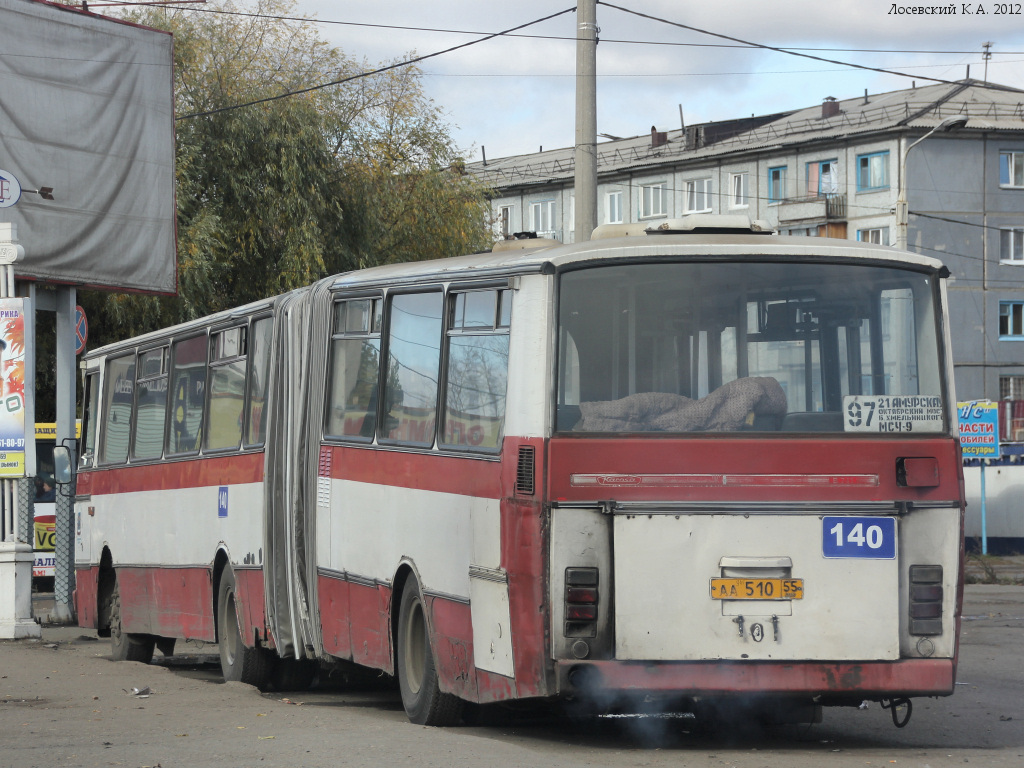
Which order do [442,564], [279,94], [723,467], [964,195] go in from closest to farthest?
[723,467], [442,564], [279,94], [964,195]

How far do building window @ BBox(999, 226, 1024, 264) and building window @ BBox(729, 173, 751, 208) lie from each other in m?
10.4

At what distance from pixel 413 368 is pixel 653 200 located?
61.4m

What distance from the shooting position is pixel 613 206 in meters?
72.6

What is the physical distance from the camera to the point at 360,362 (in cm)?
1105

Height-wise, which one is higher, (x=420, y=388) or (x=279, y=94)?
(x=279, y=94)

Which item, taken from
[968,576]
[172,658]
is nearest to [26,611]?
[172,658]

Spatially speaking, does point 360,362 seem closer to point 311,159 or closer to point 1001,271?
point 311,159

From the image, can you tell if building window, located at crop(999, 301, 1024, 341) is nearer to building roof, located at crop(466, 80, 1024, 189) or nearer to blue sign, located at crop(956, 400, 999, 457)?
building roof, located at crop(466, 80, 1024, 189)

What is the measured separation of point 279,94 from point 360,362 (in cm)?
2151

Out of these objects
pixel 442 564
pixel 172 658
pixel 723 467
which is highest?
pixel 723 467

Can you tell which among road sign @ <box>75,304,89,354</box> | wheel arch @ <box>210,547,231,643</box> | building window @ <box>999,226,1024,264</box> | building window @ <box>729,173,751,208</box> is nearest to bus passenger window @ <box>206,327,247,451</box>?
wheel arch @ <box>210,547,231,643</box>

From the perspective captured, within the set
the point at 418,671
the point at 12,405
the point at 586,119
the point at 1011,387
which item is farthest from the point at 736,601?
the point at 1011,387

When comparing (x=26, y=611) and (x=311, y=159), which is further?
(x=311, y=159)

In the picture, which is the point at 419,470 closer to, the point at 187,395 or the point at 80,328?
the point at 187,395
